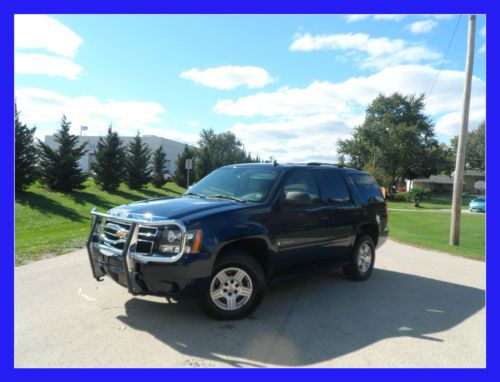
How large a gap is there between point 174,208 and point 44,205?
1819cm

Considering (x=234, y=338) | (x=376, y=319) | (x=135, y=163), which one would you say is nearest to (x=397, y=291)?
(x=376, y=319)

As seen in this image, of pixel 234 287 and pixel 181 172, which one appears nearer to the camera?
Result: pixel 234 287

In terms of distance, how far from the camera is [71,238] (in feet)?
34.0

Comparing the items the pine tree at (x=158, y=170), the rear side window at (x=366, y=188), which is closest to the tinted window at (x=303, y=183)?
the rear side window at (x=366, y=188)

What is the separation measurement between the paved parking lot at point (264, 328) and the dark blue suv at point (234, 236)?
44 cm

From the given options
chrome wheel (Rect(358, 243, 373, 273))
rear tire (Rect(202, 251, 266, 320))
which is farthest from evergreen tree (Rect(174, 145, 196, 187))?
rear tire (Rect(202, 251, 266, 320))

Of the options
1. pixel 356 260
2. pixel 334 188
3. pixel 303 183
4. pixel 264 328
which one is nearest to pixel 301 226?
pixel 303 183

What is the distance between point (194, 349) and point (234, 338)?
0.48 metres

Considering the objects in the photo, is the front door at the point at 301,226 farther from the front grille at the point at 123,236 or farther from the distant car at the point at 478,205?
the distant car at the point at 478,205

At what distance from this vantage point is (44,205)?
20.0 m

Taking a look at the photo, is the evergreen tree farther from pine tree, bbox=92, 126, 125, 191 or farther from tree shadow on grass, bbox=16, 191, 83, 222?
tree shadow on grass, bbox=16, 191, 83, 222

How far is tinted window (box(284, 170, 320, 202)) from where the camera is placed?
556 cm

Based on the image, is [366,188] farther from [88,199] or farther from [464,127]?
[88,199]

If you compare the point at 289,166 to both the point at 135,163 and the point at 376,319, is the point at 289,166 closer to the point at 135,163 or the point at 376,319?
the point at 376,319
